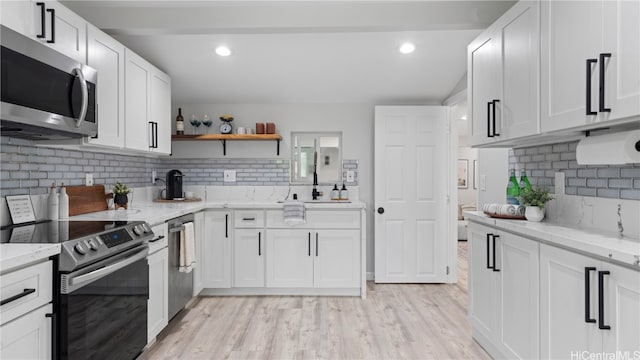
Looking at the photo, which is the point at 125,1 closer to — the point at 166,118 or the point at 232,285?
the point at 166,118

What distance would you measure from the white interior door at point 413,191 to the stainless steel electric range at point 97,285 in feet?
8.42

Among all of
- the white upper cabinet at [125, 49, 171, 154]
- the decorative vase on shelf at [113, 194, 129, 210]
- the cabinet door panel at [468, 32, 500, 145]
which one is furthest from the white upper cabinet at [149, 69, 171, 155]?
the cabinet door panel at [468, 32, 500, 145]

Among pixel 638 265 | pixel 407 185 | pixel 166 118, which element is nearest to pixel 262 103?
pixel 166 118

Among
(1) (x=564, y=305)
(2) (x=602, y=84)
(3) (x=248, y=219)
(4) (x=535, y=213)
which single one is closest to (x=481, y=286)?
(4) (x=535, y=213)

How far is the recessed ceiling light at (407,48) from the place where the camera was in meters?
3.16

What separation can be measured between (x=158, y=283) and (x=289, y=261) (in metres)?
1.34

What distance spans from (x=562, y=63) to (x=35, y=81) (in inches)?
101

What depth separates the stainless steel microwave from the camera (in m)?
1.61

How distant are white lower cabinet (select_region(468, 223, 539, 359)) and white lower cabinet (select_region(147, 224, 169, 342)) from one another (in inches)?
88.0

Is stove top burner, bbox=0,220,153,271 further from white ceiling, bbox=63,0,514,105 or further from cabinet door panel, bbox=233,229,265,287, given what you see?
white ceiling, bbox=63,0,514,105

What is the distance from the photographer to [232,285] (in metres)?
3.58

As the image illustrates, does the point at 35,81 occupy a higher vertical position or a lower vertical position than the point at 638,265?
higher

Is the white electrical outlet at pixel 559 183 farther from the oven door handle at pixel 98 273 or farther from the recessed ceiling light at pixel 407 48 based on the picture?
the oven door handle at pixel 98 273

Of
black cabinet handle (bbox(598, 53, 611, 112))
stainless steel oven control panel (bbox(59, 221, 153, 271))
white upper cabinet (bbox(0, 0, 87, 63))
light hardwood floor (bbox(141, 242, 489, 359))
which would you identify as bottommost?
light hardwood floor (bbox(141, 242, 489, 359))
